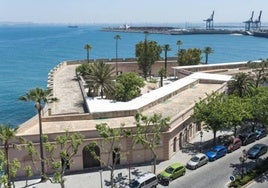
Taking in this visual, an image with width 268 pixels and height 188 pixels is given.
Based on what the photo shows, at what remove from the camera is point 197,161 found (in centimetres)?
3972

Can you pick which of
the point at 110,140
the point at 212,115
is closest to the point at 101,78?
the point at 212,115

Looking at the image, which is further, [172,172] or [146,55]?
[146,55]

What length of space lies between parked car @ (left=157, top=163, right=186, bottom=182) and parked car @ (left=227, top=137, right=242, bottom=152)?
32.2ft

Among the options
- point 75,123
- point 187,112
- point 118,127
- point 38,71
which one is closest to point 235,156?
point 187,112

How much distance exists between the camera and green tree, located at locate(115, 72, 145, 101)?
58.5 m

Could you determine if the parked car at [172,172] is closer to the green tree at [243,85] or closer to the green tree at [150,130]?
the green tree at [150,130]

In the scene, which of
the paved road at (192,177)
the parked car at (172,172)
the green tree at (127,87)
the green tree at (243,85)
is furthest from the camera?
the green tree at (127,87)

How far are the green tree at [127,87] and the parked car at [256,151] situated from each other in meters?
23.4

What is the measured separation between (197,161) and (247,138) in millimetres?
11303

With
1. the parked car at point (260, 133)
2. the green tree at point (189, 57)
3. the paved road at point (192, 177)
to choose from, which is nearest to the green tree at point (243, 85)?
the parked car at point (260, 133)

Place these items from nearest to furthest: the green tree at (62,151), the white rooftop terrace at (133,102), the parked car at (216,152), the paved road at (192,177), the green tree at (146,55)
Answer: the green tree at (62,151) < the paved road at (192,177) < the parked car at (216,152) < the white rooftop terrace at (133,102) < the green tree at (146,55)

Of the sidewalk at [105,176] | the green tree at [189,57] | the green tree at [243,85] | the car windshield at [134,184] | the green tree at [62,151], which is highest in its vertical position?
the green tree at [189,57]

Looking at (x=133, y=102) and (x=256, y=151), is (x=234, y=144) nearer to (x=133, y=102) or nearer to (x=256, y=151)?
(x=256, y=151)

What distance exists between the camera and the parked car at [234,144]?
44231 millimetres
